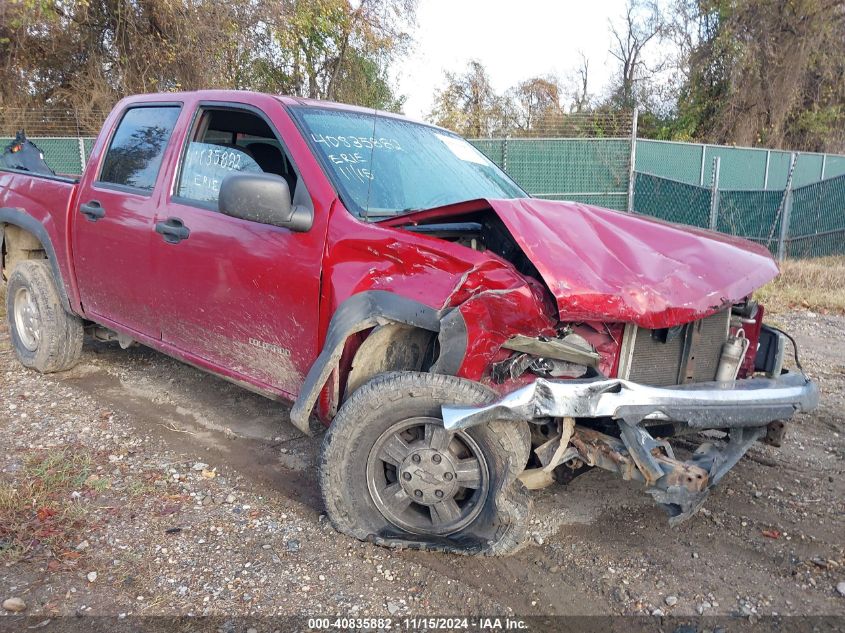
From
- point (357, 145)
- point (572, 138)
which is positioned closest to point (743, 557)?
point (357, 145)

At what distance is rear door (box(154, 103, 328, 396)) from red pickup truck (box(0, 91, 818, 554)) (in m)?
0.01

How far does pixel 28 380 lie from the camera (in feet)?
16.2

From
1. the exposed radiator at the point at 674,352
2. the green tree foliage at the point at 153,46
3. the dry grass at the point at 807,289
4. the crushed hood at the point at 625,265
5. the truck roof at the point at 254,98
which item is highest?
the green tree foliage at the point at 153,46

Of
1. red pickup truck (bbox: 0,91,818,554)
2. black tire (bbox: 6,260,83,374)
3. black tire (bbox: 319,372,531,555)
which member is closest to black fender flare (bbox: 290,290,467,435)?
red pickup truck (bbox: 0,91,818,554)

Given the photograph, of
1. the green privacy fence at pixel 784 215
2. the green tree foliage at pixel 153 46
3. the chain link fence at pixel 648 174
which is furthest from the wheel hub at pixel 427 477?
the green tree foliage at pixel 153 46

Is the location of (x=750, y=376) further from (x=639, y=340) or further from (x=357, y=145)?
(x=357, y=145)

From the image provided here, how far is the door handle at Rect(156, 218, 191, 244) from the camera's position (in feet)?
11.5

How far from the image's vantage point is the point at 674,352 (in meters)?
2.75

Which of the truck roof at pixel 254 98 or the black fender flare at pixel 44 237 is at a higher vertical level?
the truck roof at pixel 254 98

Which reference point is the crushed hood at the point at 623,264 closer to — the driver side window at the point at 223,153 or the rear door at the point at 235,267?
the rear door at the point at 235,267

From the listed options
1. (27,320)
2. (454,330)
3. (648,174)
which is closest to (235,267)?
(454,330)

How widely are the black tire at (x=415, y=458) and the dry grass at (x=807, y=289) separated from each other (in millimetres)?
6038

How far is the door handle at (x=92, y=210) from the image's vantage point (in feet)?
13.5

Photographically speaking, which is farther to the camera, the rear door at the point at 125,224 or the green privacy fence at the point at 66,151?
the green privacy fence at the point at 66,151
